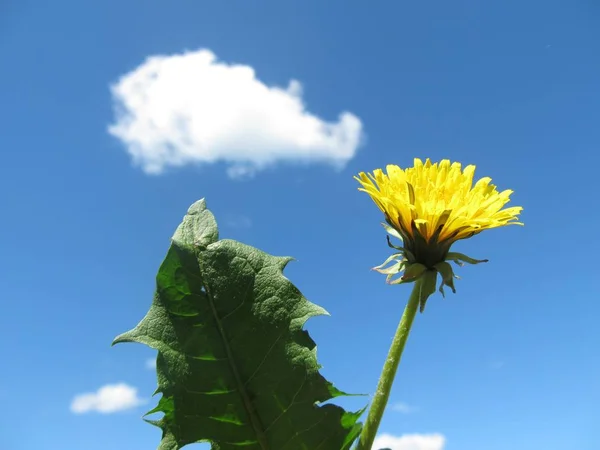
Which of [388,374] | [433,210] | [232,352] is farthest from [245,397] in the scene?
[433,210]

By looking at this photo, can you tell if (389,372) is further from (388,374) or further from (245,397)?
(245,397)

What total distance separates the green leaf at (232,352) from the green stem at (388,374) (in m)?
0.15

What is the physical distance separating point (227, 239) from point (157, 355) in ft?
1.42

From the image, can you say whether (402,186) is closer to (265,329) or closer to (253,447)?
(265,329)

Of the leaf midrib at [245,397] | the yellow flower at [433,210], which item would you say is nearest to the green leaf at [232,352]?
the leaf midrib at [245,397]

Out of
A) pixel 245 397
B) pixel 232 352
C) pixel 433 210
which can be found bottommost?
pixel 245 397

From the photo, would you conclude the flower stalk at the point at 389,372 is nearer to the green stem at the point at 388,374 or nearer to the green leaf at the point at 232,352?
the green stem at the point at 388,374

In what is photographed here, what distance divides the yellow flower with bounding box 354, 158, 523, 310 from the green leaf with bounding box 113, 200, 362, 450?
67cm

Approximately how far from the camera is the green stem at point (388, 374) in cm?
159

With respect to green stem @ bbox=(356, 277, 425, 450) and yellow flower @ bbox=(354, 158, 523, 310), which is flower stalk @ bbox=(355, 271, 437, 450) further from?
yellow flower @ bbox=(354, 158, 523, 310)

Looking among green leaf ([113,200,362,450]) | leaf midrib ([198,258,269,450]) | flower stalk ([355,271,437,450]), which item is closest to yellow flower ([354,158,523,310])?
flower stalk ([355,271,437,450])

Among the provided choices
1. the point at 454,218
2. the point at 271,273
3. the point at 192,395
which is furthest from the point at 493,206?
the point at 192,395

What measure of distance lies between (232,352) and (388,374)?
1.66 feet

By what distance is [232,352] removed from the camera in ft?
5.89
